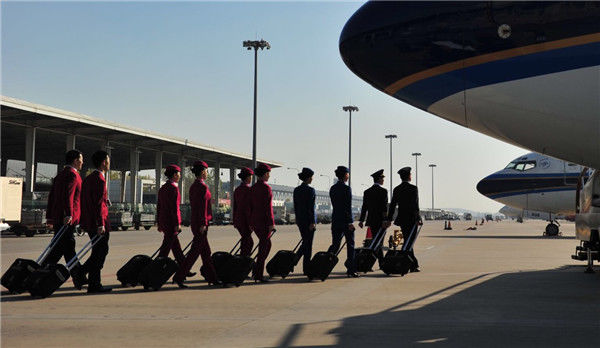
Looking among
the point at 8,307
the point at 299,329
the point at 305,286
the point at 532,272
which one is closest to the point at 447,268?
the point at 532,272

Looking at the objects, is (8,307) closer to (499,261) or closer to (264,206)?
(264,206)

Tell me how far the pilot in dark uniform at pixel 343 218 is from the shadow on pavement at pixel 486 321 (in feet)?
6.22

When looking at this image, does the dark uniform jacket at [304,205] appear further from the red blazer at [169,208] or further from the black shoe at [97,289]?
the black shoe at [97,289]

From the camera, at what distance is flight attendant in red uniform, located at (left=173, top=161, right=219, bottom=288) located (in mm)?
9023

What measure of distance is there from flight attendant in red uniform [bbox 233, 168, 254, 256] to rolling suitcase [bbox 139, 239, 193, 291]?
140 centimetres

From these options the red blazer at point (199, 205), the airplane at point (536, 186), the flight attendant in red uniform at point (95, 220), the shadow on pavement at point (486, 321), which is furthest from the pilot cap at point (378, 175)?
the airplane at point (536, 186)

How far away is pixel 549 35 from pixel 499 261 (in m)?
9.18

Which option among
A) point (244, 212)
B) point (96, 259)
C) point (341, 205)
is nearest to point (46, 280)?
point (96, 259)

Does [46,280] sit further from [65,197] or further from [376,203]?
[376,203]

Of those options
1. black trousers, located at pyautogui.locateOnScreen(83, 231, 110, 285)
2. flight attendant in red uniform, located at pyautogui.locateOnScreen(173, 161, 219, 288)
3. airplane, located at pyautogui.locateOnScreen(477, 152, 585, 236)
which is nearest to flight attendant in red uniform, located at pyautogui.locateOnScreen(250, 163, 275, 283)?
flight attendant in red uniform, located at pyautogui.locateOnScreen(173, 161, 219, 288)

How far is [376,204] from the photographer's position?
11.3 m

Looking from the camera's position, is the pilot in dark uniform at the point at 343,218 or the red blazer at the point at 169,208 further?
the pilot in dark uniform at the point at 343,218

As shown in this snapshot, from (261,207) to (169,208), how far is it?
137 cm

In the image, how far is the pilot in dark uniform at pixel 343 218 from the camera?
10468 mm
